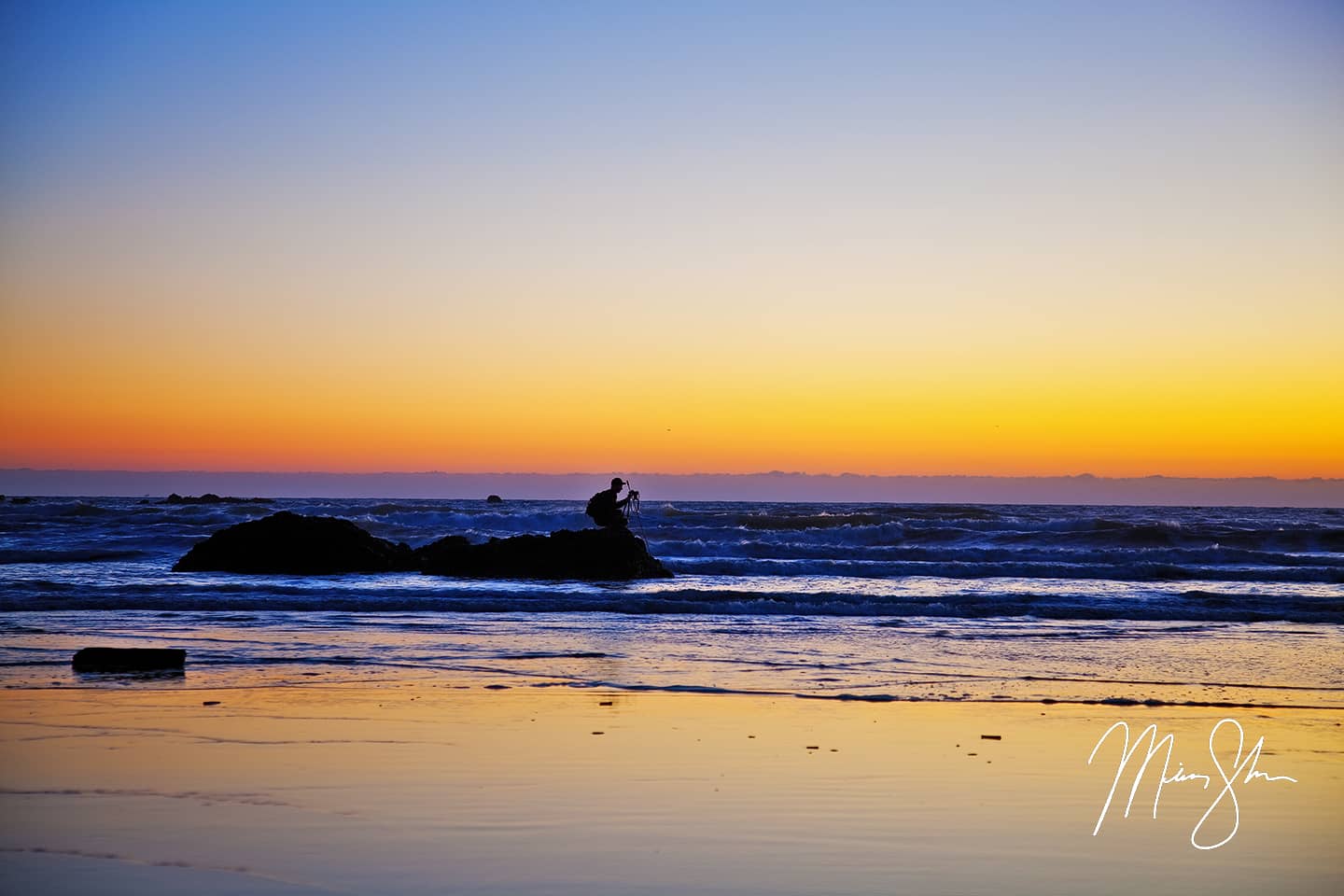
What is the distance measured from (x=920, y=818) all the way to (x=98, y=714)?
677 centimetres

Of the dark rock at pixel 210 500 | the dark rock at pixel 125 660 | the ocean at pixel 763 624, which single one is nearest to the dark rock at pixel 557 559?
the ocean at pixel 763 624

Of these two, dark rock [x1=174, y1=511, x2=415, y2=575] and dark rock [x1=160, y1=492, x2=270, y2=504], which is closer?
dark rock [x1=174, y1=511, x2=415, y2=575]

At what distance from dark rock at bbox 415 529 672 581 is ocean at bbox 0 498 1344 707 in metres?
0.91

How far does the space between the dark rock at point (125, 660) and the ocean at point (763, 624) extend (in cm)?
24

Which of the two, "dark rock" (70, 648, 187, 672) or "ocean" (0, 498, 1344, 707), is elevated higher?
"dark rock" (70, 648, 187, 672)

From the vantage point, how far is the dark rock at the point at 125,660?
37.0 ft

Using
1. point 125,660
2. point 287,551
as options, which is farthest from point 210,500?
point 125,660

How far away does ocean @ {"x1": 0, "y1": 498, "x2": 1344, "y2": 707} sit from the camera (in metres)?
11.6

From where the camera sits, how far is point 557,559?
79.8 ft

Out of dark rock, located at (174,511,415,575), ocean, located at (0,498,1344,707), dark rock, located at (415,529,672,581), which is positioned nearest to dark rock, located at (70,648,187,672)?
ocean, located at (0,498,1344,707)
